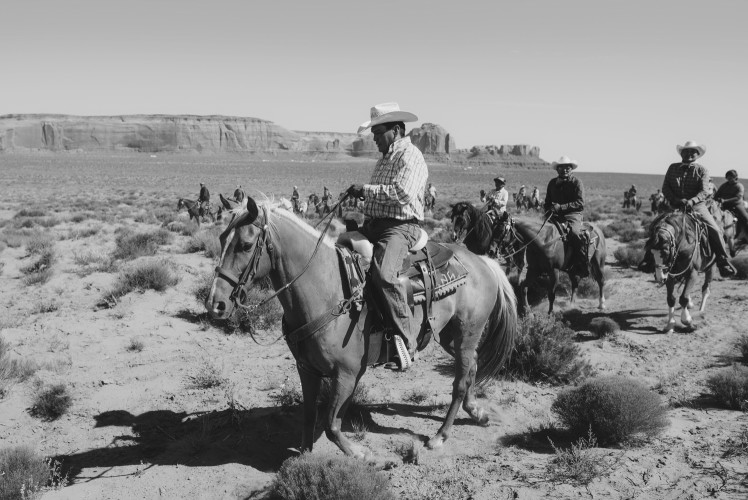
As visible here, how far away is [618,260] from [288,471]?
13940 millimetres

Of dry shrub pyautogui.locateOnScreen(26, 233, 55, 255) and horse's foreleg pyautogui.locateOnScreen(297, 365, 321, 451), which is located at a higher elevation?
horse's foreleg pyautogui.locateOnScreen(297, 365, 321, 451)

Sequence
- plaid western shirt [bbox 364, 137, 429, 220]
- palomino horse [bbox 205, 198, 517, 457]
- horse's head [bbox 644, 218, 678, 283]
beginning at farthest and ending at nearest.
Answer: horse's head [bbox 644, 218, 678, 283] < plaid western shirt [bbox 364, 137, 429, 220] < palomino horse [bbox 205, 198, 517, 457]

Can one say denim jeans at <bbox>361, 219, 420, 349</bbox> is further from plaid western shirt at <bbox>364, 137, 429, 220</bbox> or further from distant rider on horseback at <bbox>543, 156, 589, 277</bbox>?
distant rider on horseback at <bbox>543, 156, 589, 277</bbox>

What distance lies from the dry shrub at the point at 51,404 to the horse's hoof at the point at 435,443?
4334 millimetres

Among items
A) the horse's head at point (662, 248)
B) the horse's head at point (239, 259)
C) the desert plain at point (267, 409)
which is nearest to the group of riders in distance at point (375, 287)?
the horse's head at point (239, 259)

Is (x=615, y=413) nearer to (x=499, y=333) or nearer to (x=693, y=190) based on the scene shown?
(x=499, y=333)

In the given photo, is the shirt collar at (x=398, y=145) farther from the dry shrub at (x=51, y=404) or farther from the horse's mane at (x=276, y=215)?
the dry shrub at (x=51, y=404)

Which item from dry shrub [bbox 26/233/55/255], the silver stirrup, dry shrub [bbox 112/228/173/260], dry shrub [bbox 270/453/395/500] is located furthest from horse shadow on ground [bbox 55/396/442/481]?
dry shrub [bbox 26/233/55/255]

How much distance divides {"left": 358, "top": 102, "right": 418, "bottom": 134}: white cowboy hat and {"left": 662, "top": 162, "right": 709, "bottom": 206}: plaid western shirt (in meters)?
7.30

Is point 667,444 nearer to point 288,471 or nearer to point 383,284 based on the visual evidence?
point 383,284

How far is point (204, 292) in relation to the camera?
10.0 meters

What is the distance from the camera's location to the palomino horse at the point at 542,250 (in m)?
9.98

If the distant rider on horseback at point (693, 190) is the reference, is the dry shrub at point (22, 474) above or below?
below

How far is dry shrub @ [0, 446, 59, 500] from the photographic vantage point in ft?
14.2
